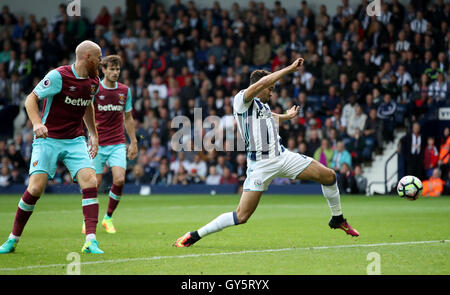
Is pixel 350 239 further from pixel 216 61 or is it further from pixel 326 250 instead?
pixel 216 61

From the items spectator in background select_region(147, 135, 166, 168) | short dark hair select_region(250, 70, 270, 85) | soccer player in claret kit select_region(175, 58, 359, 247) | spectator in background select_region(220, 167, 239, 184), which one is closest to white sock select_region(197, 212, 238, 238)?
soccer player in claret kit select_region(175, 58, 359, 247)

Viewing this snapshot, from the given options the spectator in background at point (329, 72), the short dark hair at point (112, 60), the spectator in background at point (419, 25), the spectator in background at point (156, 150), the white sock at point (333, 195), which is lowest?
the spectator in background at point (156, 150)

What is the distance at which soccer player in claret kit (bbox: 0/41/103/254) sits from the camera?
338 inches

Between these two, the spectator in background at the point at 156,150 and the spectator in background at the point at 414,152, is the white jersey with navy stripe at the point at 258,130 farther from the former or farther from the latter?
the spectator in background at the point at 156,150

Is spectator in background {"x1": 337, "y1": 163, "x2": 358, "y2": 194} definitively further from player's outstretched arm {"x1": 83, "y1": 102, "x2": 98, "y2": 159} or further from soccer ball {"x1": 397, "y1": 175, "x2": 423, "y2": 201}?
player's outstretched arm {"x1": 83, "y1": 102, "x2": 98, "y2": 159}

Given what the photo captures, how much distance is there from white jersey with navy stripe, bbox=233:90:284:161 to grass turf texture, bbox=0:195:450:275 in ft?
3.87

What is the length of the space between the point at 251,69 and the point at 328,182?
615 inches

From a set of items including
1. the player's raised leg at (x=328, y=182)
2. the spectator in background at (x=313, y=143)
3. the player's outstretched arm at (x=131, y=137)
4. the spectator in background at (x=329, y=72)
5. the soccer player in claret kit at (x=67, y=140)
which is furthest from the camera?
the spectator in background at (x=329, y=72)

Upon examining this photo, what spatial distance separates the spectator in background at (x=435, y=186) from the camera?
1984 centimetres

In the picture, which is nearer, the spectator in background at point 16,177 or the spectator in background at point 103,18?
the spectator in background at point 16,177

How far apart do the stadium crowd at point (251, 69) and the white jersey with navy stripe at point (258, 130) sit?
1204cm

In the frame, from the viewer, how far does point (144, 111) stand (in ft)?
80.7

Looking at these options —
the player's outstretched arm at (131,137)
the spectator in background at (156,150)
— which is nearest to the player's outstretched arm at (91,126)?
the player's outstretched arm at (131,137)
